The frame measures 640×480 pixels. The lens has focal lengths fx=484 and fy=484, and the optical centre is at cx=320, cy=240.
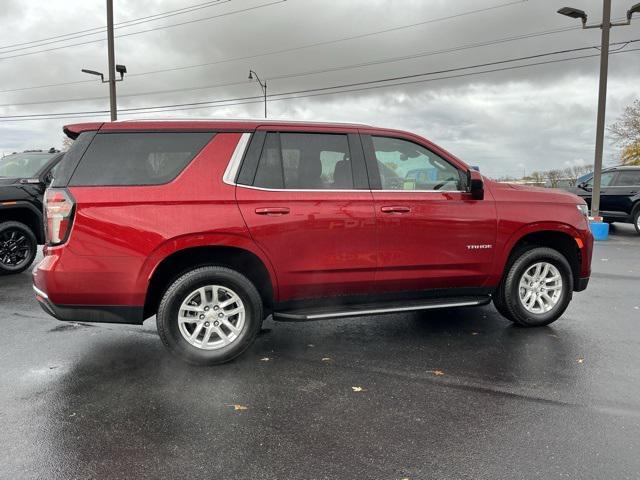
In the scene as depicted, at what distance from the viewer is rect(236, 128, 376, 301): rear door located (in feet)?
12.7

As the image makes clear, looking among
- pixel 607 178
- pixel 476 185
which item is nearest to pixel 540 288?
pixel 476 185

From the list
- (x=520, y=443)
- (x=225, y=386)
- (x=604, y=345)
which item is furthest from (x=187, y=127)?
(x=604, y=345)

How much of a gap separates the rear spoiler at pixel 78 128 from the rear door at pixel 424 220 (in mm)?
2203

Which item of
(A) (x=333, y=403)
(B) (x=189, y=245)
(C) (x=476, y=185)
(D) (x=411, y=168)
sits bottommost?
(A) (x=333, y=403)

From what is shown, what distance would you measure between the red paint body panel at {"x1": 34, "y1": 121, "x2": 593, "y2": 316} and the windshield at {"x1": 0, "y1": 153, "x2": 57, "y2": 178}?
5.07 m

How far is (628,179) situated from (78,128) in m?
15.0

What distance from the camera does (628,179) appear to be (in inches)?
553

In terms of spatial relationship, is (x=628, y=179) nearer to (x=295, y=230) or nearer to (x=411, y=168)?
(x=411, y=168)

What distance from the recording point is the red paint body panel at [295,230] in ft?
11.8

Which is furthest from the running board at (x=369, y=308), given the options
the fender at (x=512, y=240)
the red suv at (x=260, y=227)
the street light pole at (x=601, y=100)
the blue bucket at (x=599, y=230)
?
the street light pole at (x=601, y=100)

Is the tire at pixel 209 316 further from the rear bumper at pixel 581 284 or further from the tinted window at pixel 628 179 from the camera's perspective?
the tinted window at pixel 628 179

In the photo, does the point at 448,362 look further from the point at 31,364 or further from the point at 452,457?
the point at 31,364

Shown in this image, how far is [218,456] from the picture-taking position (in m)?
2.62

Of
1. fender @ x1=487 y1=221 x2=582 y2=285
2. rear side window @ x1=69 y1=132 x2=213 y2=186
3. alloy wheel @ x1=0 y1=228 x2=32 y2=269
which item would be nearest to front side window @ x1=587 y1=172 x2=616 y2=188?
fender @ x1=487 y1=221 x2=582 y2=285
